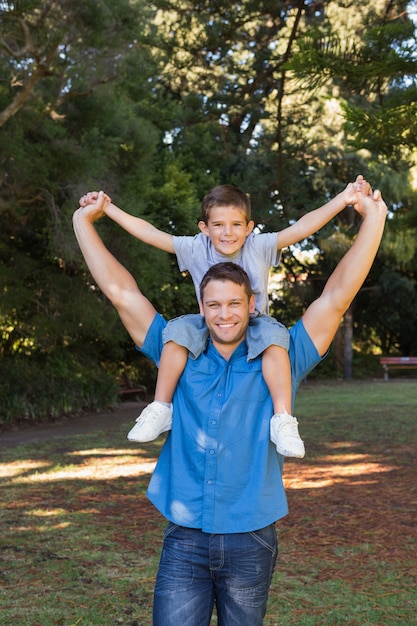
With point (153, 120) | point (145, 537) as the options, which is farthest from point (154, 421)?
point (153, 120)

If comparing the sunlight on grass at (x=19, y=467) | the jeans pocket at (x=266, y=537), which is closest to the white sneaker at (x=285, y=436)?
the jeans pocket at (x=266, y=537)

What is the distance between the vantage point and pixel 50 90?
36.9 feet

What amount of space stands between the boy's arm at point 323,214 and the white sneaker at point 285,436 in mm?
712

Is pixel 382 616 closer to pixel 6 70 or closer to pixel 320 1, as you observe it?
pixel 320 1

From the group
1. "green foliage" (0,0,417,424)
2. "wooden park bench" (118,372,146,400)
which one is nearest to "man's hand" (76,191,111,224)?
"green foliage" (0,0,417,424)

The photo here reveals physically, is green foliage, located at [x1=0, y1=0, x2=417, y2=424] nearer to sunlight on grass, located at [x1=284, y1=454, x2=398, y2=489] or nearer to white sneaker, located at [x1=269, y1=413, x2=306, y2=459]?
sunlight on grass, located at [x1=284, y1=454, x2=398, y2=489]

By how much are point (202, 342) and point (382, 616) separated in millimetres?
2524

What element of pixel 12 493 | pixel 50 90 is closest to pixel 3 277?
pixel 50 90

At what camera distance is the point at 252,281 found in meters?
2.81

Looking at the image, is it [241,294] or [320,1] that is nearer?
[241,294]

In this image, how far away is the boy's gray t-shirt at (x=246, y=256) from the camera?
111 inches

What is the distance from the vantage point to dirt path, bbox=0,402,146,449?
37.6 ft

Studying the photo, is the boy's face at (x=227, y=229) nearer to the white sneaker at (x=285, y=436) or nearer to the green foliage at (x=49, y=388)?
the white sneaker at (x=285, y=436)

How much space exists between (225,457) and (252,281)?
31.0 inches
